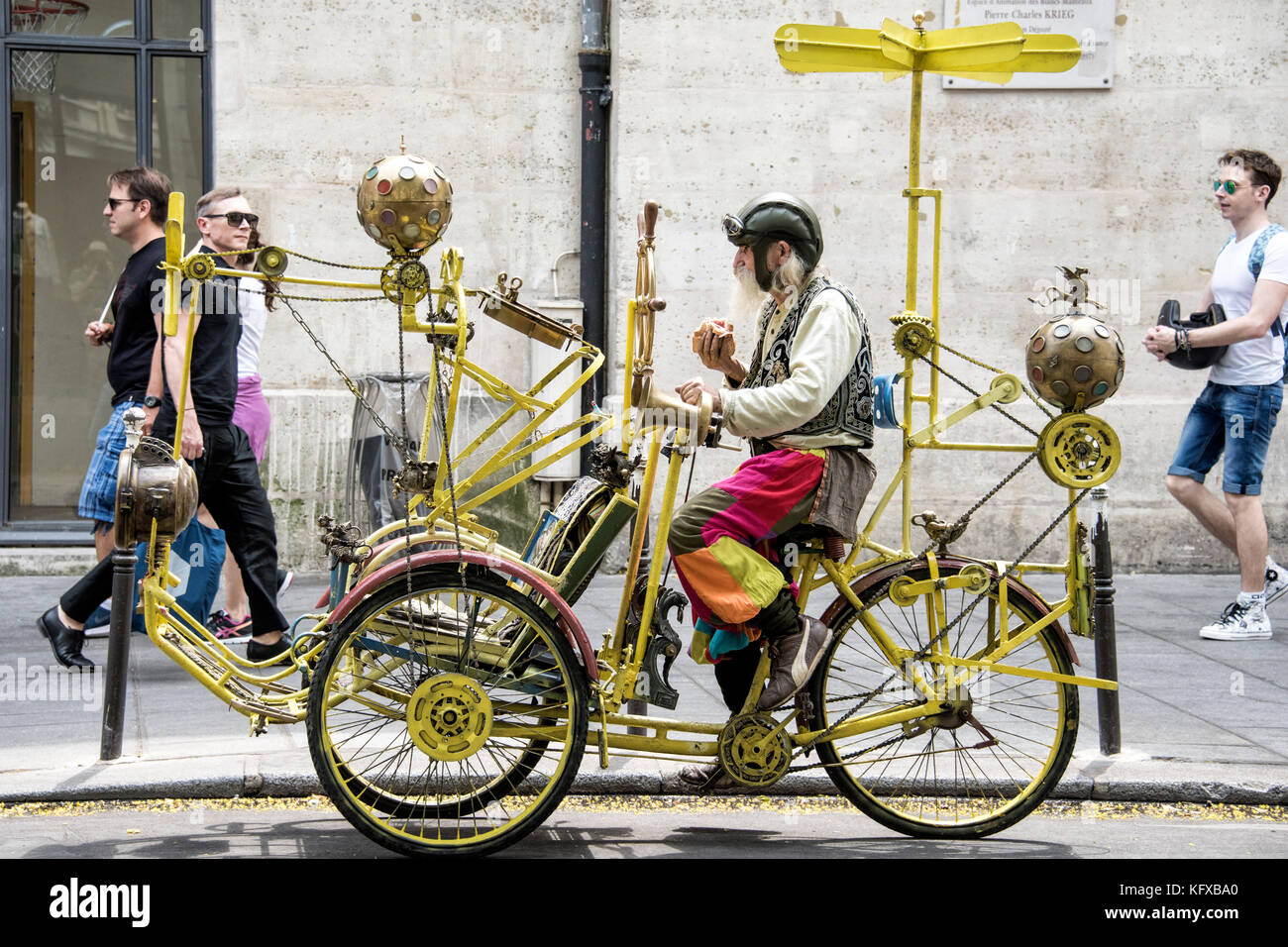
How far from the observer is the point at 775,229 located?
14.8ft

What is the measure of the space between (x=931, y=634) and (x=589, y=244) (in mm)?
5343

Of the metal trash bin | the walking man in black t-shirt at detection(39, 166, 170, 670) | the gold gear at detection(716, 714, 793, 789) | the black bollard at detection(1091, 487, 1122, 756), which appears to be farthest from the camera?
the metal trash bin

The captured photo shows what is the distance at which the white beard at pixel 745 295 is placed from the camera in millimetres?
4613

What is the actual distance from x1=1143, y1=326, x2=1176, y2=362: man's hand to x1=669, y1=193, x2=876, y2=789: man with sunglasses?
3113 mm

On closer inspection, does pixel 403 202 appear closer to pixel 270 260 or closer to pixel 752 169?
pixel 270 260

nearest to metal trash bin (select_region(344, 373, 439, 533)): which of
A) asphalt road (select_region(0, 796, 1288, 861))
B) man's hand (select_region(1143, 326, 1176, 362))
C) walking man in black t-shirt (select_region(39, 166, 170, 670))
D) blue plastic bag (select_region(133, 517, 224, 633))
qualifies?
blue plastic bag (select_region(133, 517, 224, 633))

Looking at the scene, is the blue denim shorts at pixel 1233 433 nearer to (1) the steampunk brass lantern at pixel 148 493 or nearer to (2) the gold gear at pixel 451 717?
(2) the gold gear at pixel 451 717

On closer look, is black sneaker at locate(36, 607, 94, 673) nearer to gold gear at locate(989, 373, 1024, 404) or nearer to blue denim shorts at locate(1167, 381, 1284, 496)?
gold gear at locate(989, 373, 1024, 404)

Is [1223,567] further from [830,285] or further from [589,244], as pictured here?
[830,285]

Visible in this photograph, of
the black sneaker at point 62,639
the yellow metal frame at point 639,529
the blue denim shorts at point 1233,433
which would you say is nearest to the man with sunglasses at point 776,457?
the yellow metal frame at point 639,529

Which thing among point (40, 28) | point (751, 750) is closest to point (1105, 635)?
point (751, 750)

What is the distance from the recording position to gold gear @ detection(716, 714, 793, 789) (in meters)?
4.40

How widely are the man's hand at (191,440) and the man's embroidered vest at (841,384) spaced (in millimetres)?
2670

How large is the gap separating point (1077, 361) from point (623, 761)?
2.01m
